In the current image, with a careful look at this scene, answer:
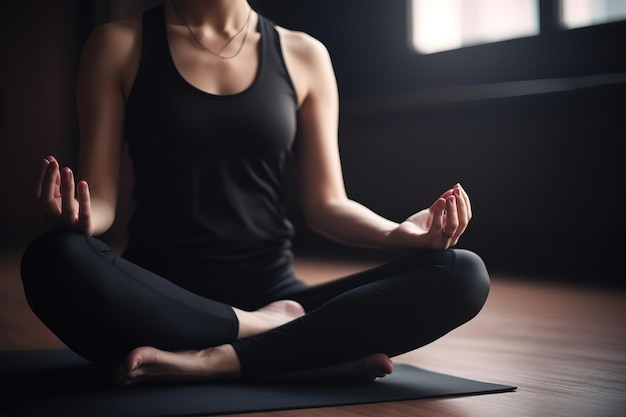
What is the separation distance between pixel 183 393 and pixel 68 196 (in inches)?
12.0

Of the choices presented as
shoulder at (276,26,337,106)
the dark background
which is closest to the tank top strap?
shoulder at (276,26,337,106)

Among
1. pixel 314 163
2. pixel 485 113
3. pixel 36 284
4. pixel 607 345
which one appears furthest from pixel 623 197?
pixel 36 284

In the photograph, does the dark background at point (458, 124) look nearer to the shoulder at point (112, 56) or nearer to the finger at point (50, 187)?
the shoulder at point (112, 56)

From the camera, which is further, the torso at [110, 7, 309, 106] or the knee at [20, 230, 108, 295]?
the torso at [110, 7, 309, 106]

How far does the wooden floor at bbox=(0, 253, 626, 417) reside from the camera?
120cm

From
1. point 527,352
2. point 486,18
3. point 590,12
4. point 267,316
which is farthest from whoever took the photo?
point 486,18

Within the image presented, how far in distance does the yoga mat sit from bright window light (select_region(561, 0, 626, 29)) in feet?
6.73

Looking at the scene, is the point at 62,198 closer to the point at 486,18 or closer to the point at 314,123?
the point at 314,123

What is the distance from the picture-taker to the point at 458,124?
3.66 m

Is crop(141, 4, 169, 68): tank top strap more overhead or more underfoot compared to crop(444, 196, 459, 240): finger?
more overhead

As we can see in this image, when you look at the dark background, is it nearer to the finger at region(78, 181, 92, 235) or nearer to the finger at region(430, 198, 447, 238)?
the finger at region(430, 198, 447, 238)

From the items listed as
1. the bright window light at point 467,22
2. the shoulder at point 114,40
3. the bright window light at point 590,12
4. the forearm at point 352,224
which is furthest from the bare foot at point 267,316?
the bright window light at point 467,22

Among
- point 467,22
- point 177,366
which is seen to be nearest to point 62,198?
point 177,366

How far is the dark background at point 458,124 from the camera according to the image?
10.4ft
